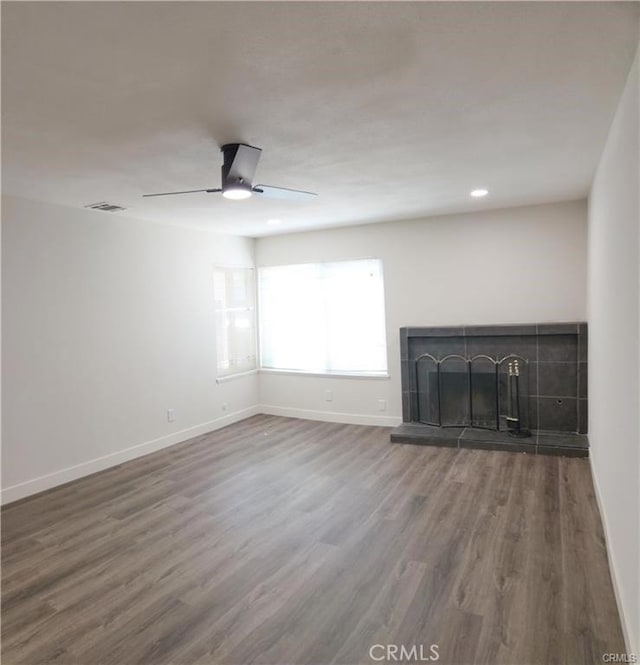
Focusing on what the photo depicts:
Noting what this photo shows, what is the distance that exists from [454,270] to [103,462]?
4321 mm

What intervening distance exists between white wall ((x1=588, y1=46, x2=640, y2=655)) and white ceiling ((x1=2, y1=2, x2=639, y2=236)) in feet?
0.91

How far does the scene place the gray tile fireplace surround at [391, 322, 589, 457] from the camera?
15.4 feet

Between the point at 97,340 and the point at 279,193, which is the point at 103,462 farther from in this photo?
the point at 279,193

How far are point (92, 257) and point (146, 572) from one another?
119 inches

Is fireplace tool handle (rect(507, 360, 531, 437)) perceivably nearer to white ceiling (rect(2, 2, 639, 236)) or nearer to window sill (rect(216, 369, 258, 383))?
white ceiling (rect(2, 2, 639, 236))

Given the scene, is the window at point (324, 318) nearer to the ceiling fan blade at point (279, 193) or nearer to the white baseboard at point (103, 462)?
the white baseboard at point (103, 462)

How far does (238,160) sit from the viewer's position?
8.83ft

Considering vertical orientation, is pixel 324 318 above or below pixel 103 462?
above

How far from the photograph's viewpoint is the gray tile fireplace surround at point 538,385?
4.70 metres

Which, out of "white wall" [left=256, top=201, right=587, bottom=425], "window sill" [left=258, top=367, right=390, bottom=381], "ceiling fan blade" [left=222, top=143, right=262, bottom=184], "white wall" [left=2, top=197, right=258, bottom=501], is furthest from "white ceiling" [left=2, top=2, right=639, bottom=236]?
"window sill" [left=258, top=367, right=390, bottom=381]

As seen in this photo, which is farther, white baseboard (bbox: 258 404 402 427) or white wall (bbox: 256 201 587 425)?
white baseboard (bbox: 258 404 402 427)

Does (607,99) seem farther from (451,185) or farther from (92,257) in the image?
(92,257)

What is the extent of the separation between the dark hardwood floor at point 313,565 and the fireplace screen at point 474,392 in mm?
716

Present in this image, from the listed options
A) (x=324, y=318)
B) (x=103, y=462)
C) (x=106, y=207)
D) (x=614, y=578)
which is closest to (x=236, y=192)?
(x=106, y=207)
